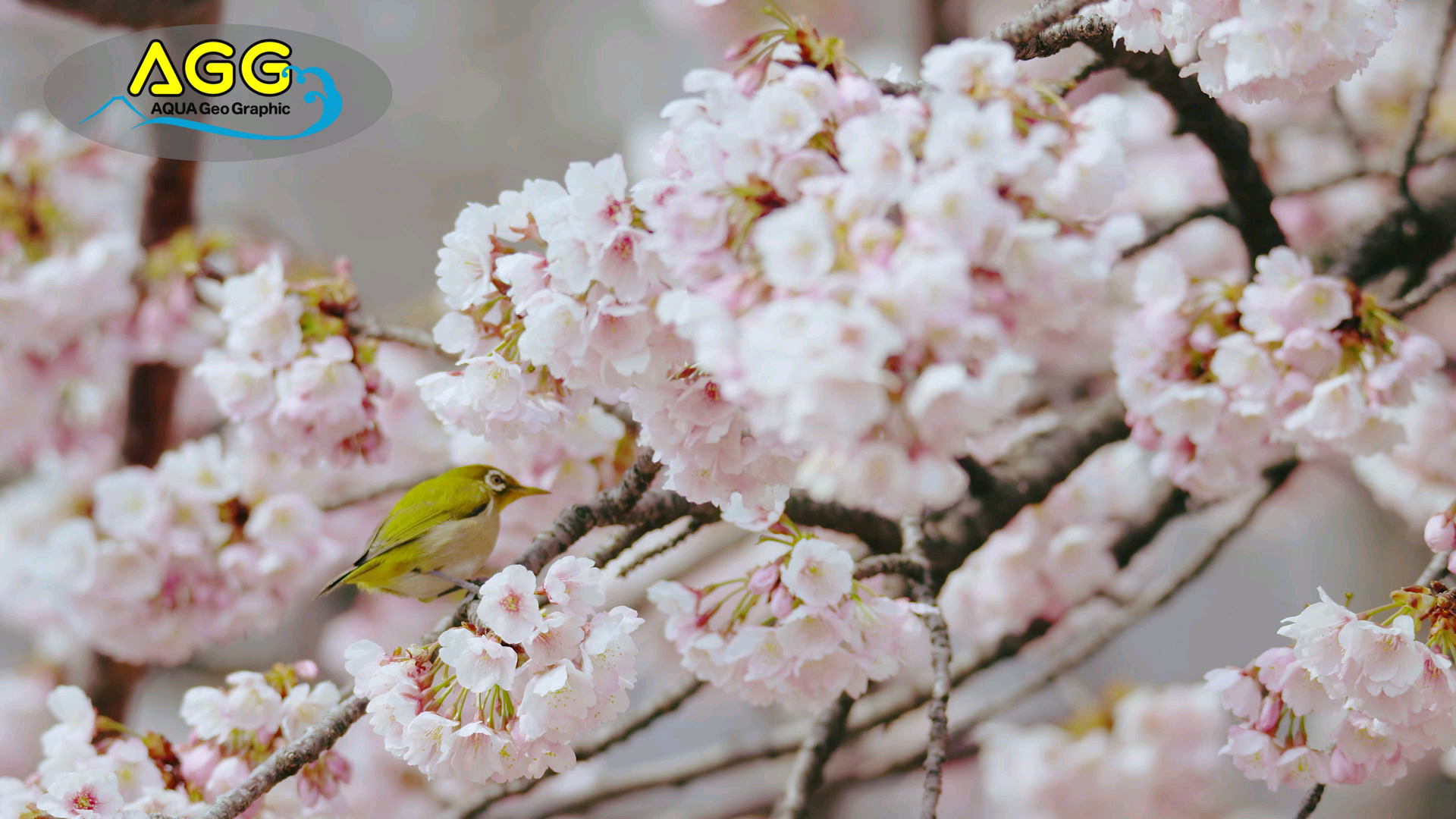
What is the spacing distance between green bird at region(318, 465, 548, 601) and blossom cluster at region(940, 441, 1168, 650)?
2.55 ft

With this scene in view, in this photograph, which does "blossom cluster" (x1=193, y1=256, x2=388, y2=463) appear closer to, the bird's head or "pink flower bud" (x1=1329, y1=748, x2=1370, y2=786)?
the bird's head

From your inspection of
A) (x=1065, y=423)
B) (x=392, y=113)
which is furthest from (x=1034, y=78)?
(x=392, y=113)

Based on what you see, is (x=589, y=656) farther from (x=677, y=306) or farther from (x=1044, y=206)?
(x=1044, y=206)

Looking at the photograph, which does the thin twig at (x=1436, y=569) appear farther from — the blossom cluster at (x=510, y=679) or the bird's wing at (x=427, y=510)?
the bird's wing at (x=427, y=510)

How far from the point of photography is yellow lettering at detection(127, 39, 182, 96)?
113 cm

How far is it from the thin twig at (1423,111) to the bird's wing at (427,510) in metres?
0.98

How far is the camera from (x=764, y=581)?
0.61 metres

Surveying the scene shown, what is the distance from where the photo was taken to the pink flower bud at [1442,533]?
629 mm

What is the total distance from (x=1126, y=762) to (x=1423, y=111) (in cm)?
104

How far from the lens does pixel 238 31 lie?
3.90 ft

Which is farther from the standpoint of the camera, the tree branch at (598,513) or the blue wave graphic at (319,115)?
the blue wave graphic at (319,115)

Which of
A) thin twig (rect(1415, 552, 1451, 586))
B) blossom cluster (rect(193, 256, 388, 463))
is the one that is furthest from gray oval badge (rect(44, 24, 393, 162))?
thin twig (rect(1415, 552, 1451, 586))

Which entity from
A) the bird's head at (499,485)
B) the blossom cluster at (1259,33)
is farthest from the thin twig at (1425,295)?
the bird's head at (499,485)

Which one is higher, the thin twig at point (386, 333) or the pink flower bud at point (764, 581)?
the thin twig at point (386, 333)
